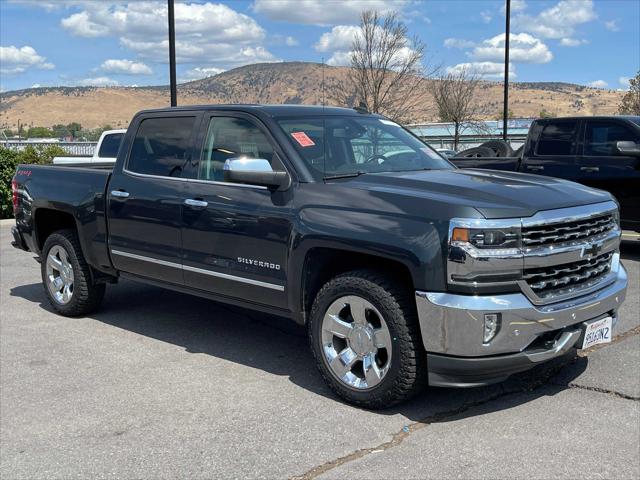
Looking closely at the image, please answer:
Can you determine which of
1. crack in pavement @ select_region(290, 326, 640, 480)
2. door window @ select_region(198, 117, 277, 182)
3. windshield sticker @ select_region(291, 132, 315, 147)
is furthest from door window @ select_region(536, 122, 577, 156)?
door window @ select_region(198, 117, 277, 182)

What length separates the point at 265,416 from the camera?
177 inches

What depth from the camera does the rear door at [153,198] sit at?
573cm

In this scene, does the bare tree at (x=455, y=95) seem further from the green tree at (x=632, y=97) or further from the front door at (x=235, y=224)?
the front door at (x=235, y=224)

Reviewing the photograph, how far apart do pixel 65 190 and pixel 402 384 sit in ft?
13.3

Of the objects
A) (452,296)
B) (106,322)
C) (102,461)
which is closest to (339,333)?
(452,296)

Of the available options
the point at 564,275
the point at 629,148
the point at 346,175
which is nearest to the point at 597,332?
the point at 564,275

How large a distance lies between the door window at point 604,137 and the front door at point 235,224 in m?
6.30

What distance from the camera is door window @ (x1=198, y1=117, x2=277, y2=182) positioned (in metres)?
5.34

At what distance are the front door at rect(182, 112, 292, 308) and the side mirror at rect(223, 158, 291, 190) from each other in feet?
0.33

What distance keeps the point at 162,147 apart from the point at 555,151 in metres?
6.43

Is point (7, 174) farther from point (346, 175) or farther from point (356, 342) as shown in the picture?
point (356, 342)

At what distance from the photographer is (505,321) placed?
4031mm

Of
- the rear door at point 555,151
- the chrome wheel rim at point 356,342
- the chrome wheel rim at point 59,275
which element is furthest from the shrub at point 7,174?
the chrome wheel rim at point 356,342

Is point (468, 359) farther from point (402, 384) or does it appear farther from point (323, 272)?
point (323, 272)
